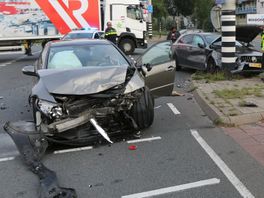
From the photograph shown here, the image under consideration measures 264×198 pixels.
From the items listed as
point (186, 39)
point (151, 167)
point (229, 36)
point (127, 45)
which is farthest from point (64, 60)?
point (127, 45)

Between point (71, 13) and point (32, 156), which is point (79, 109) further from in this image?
point (71, 13)

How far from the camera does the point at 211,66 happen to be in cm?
1423

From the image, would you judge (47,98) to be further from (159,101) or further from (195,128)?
(159,101)

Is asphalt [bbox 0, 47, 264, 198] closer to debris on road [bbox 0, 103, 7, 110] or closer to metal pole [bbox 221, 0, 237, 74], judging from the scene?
debris on road [bbox 0, 103, 7, 110]

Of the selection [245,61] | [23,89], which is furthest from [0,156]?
[245,61]

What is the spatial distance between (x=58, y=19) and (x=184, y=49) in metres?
10.9

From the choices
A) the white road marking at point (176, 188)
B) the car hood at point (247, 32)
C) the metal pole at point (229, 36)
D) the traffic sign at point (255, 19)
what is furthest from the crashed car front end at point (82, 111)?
the traffic sign at point (255, 19)

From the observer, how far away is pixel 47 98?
20.7ft

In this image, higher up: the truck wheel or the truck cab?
the truck cab

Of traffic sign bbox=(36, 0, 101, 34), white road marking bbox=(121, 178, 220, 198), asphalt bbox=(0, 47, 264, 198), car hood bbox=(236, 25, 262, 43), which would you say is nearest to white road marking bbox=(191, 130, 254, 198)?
asphalt bbox=(0, 47, 264, 198)

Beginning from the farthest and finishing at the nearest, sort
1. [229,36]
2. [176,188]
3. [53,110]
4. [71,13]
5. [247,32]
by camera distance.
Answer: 1. [71,13]
2. [247,32]
3. [229,36]
4. [53,110]
5. [176,188]

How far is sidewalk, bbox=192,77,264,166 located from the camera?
6.81m

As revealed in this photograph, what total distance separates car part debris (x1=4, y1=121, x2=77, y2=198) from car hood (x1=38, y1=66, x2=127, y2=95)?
0.65 metres

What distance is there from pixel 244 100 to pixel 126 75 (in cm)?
343
